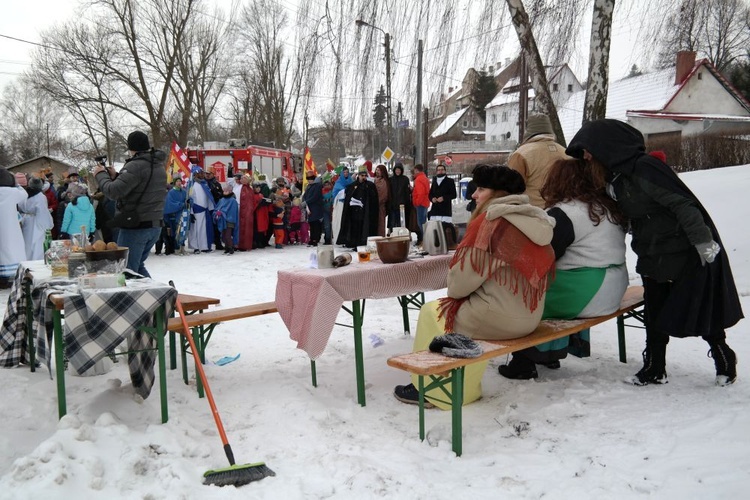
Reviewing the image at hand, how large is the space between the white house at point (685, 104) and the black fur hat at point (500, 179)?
2728 cm

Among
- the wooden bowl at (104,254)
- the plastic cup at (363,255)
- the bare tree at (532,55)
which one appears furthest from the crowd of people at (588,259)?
the bare tree at (532,55)

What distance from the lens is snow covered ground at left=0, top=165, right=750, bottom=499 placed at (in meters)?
2.73

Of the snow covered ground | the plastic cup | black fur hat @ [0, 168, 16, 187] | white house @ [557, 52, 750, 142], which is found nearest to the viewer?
the snow covered ground

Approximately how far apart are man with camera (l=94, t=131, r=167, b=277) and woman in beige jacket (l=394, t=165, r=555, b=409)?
314 centimetres

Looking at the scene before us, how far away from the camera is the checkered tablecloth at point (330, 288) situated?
3.75 meters

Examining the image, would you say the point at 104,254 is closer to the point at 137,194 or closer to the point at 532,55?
the point at 137,194

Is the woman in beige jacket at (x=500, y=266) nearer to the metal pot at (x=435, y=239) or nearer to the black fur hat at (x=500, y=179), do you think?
the black fur hat at (x=500, y=179)

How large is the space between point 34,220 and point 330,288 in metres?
6.69

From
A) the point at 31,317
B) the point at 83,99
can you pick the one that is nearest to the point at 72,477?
the point at 31,317

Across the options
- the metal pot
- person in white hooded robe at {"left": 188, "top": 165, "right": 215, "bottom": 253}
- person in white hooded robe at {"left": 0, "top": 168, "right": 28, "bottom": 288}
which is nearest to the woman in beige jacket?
the metal pot

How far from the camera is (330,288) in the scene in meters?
3.75

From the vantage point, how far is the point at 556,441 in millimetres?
3240

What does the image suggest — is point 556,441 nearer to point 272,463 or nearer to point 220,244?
point 272,463

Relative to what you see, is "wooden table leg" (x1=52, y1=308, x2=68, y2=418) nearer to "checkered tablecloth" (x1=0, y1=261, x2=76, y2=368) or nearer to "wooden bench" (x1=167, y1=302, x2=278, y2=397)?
"checkered tablecloth" (x1=0, y1=261, x2=76, y2=368)
